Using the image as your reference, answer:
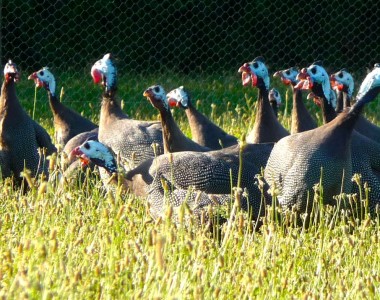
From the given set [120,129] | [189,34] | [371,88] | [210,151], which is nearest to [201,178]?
[210,151]

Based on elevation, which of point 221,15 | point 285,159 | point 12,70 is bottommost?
point 285,159

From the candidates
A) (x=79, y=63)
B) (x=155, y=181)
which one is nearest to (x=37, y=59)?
(x=79, y=63)

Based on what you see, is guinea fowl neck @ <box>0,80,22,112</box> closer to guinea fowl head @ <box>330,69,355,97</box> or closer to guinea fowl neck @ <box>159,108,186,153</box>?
guinea fowl neck @ <box>159,108,186,153</box>

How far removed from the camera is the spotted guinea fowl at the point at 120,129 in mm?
5672

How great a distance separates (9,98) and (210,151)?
115 centimetres

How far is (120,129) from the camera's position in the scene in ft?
19.7

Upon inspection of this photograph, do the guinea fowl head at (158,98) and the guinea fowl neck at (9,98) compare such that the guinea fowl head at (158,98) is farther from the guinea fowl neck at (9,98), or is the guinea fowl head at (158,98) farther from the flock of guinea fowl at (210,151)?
the guinea fowl neck at (9,98)

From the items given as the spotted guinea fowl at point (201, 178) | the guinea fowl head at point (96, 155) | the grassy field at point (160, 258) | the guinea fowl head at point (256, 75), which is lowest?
the grassy field at point (160, 258)

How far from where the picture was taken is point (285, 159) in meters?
4.44

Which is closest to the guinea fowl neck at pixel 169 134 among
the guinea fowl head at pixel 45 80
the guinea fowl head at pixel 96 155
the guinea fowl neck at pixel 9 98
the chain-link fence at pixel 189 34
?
the guinea fowl head at pixel 96 155

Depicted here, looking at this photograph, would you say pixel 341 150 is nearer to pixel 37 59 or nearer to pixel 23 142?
pixel 23 142

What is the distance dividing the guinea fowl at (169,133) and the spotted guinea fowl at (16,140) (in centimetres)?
60

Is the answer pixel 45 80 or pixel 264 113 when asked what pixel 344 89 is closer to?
pixel 264 113

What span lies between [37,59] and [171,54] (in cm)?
138
